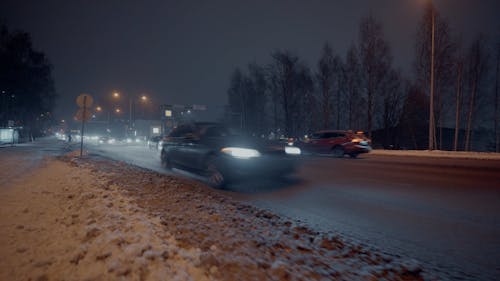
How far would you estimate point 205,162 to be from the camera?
7262 millimetres

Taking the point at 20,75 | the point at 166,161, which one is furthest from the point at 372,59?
the point at 20,75

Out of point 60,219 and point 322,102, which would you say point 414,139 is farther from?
point 60,219

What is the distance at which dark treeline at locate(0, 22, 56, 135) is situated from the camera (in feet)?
139

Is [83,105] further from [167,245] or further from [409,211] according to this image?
[409,211]

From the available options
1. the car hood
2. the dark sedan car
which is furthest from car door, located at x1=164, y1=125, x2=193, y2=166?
the car hood

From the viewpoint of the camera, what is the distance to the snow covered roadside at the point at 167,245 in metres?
2.50

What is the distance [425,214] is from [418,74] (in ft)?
96.0

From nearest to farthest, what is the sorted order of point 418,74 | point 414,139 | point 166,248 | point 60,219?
point 166,248 < point 60,219 < point 418,74 < point 414,139

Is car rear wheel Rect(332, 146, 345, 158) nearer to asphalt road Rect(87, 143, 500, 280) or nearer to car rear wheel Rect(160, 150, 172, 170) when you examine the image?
asphalt road Rect(87, 143, 500, 280)

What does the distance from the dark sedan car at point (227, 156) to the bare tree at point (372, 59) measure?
28128 mm

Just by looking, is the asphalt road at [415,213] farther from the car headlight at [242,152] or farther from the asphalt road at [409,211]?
the car headlight at [242,152]

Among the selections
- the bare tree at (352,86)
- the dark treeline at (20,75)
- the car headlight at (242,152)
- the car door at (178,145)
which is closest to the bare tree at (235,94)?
the bare tree at (352,86)

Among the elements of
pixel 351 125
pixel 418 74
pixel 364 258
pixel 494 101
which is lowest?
pixel 364 258

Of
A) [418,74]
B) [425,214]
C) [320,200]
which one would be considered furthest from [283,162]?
[418,74]
